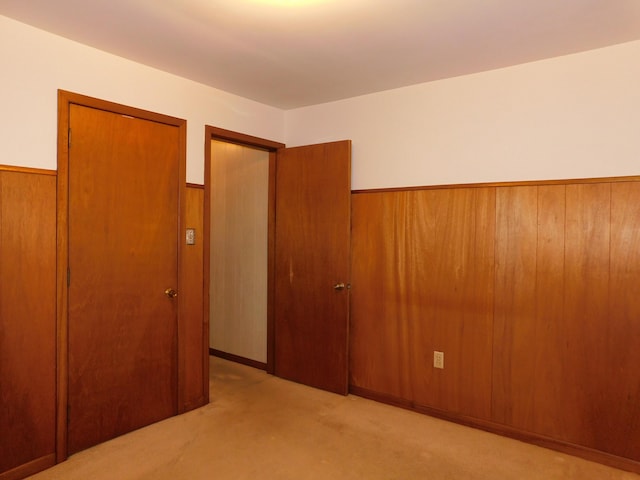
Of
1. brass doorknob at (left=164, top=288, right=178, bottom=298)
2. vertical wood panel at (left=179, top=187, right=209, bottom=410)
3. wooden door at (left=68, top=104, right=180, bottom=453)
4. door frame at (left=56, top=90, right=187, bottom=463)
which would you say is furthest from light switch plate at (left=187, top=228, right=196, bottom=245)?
door frame at (left=56, top=90, right=187, bottom=463)

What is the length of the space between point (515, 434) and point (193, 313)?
2.40 meters

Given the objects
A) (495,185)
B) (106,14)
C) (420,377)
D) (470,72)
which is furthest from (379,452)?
(106,14)

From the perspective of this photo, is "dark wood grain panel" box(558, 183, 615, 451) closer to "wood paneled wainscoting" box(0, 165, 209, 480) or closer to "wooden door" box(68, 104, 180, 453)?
"wooden door" box(68, 104, 180, 453)

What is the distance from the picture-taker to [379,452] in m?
2.51

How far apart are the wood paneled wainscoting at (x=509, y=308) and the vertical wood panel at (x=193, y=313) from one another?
4.01 feet

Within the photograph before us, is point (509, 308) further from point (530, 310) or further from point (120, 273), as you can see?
point (120, 273)

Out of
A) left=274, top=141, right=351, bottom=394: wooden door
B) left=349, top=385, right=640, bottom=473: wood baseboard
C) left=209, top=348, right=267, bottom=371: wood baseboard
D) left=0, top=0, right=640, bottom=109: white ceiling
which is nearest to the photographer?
left=0, top=0, right=640, bottom=109: white ceiling

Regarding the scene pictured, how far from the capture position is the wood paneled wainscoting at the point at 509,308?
2.40 meters

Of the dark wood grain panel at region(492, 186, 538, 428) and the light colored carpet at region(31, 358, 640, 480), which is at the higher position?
the dark wood grain panel at region(492, 186, 538, 428)

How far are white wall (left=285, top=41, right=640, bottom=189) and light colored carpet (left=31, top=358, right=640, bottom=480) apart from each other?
1.74 meters

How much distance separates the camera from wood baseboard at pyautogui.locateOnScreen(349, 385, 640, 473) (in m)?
2.39

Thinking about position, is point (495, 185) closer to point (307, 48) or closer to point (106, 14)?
point (307, 48)

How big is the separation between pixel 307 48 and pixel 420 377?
243cm

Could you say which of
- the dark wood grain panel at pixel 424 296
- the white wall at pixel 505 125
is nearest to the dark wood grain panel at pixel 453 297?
the dark wood grain panel at pixel 424 296
